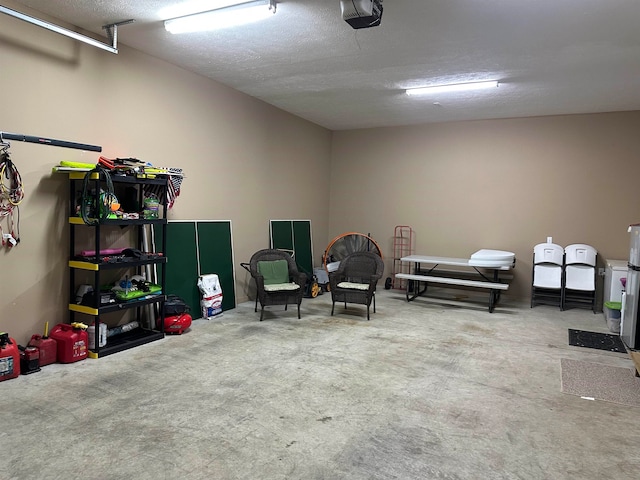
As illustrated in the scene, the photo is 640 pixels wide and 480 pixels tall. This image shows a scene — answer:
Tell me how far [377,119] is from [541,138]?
2.70m

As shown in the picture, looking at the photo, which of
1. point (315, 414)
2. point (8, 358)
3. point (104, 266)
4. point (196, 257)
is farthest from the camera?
point (196, 257)

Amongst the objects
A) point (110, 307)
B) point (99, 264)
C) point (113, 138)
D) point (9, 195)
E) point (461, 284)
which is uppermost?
point (113, 138)

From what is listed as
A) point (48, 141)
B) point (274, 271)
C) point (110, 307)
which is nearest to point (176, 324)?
point (110, 307)

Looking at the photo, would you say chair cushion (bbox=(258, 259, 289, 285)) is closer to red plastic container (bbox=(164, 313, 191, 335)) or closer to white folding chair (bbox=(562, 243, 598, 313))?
red plastic container (bbox=(164, 313, 191, 335))

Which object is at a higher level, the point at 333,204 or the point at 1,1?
the point at 1,1

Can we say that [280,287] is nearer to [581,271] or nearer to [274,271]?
[274,271]

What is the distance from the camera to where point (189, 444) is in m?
2.54

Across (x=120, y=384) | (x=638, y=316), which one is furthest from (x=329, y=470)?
(x=638, y=316)

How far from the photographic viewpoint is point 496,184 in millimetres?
7348

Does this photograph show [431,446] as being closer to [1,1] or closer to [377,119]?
[1,1]

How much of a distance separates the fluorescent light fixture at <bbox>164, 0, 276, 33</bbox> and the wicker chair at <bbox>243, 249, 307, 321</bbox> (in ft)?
9.30

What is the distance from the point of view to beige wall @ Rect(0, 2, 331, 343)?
3660 mm

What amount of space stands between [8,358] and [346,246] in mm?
5522

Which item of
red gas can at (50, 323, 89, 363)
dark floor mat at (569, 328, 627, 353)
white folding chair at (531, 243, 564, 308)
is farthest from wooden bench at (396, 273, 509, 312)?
red gas can at (50, 323, 89, 363)
